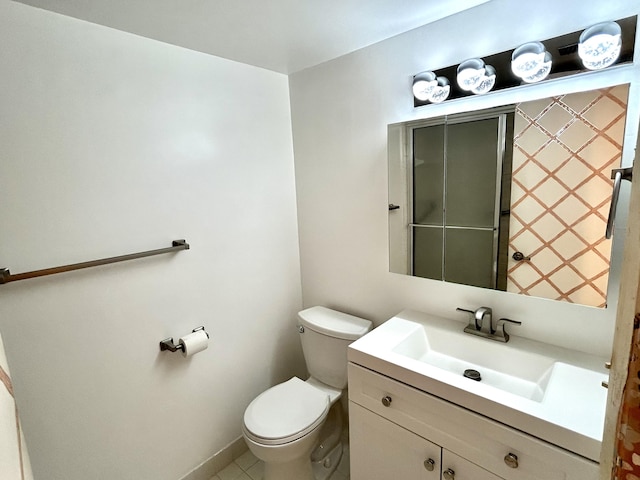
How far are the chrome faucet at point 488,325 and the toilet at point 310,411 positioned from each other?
1.82 feet

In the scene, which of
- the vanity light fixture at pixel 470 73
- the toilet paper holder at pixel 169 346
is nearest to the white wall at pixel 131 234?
the toilet paper holder at pixel 169 346

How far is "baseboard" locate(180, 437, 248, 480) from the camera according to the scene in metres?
1.71

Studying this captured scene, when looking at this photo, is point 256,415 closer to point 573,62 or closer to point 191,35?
point 191,35

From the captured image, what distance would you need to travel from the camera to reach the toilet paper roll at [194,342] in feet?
5.01

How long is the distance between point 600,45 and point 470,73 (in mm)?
395

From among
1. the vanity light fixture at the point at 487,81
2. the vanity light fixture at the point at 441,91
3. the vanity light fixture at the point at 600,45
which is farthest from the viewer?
the vanity light fixture at the point at 441,91

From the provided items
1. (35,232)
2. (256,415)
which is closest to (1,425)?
(35,232)

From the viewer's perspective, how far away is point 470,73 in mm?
1265

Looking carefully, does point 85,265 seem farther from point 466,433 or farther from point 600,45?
point 600,45

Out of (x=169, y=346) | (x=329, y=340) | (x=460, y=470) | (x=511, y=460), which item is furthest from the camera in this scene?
(x=329, y=340)

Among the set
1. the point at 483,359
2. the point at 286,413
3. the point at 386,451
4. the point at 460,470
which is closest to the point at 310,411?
the point at 286,413

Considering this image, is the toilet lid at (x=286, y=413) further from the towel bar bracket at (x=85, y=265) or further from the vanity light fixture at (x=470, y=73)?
the vanity light fixture at (x=470, y=73)

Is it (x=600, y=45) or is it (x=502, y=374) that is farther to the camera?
(x=502, y=374)

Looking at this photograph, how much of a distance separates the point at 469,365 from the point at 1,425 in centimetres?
143
